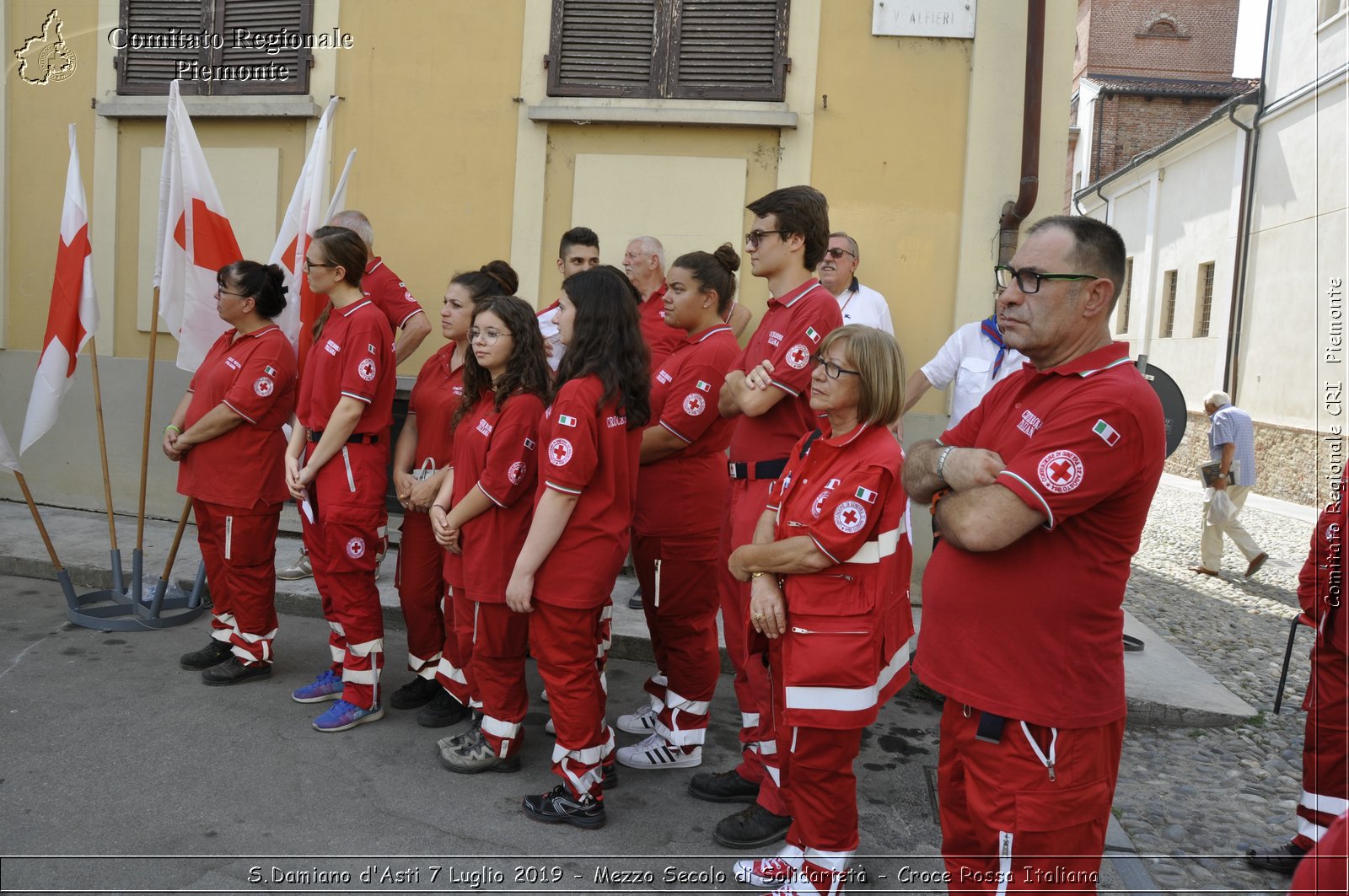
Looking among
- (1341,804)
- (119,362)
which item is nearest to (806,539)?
(1341,804)

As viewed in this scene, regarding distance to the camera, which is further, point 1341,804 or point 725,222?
point 725,222

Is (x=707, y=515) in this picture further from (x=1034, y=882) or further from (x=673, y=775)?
(x=1034, y=882)

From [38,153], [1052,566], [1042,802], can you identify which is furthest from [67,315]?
[1042,802]

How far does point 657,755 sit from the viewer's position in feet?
13.8

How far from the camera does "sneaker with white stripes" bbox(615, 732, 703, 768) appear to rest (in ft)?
13.8

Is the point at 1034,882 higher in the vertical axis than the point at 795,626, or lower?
lower

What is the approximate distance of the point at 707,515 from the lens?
425cm

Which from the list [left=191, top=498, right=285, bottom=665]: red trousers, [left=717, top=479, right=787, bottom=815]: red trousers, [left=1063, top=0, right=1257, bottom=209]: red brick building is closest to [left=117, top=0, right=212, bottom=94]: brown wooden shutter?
[left=191, top=498, right=285, bottom=665]: red trousers

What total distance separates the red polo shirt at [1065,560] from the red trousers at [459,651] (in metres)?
2.14

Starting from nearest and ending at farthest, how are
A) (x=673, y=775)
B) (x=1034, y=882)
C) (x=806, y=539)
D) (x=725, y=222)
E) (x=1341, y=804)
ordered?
(x=1034, y=882) < (x=806, y=539) < (x=1341, y=804) < (x=673, y=775) < (x=725, y=222)

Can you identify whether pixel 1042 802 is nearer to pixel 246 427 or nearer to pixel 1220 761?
pixel 1220 761

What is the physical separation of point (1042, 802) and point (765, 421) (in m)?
1.72

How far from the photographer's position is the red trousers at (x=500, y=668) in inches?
151

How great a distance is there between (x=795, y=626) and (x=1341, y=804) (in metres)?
1.95
